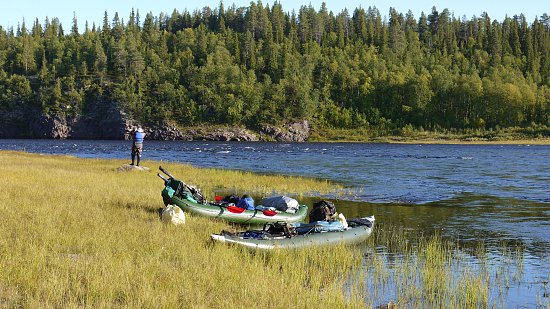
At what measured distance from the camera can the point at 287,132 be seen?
14625 cm

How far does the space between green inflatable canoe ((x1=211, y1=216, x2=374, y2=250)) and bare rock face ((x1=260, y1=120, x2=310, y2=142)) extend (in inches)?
5088

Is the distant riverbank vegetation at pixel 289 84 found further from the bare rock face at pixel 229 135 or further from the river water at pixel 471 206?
the river water at pixel 471 206

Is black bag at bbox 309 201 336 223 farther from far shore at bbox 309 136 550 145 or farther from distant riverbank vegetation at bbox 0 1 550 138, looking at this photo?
distant riverbank vegetation at bbox 0 1 550 138

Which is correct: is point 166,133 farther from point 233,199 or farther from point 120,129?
point 233,199

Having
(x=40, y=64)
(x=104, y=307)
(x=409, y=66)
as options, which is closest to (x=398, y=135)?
(x=409, y=66)

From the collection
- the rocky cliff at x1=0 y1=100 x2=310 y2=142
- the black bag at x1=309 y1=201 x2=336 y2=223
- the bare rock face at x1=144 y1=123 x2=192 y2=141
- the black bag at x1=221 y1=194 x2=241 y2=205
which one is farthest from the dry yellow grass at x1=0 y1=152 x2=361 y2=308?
the bare rock face at x1=144 y1=123 x2=192 y2=141

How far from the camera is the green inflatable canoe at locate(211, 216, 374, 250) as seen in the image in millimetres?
12805

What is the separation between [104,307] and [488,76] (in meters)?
175

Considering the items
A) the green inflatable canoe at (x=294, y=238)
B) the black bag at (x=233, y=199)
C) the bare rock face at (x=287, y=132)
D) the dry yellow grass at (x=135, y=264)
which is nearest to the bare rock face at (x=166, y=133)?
the bare rock face at (x=287, y=132)

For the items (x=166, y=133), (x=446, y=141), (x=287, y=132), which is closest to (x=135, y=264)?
(x=446, y=141)

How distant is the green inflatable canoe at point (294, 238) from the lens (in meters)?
12.8

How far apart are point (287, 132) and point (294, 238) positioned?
132719 mm

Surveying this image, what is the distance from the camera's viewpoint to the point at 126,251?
11523mm

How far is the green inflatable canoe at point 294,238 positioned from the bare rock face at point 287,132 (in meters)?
129
